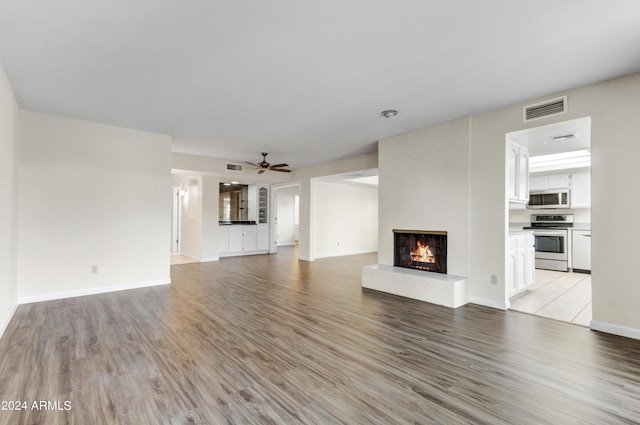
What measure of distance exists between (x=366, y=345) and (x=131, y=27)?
318cm

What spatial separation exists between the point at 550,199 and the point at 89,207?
8.94m

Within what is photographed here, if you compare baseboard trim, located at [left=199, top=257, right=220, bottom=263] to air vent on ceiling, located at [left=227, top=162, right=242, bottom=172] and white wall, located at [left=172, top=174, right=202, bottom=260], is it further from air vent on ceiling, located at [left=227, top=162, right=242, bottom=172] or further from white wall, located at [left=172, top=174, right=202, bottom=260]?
air vent on ceiling, located at [left=227, top=162, right=242, bottom=172]

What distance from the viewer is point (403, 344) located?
8.74 ft

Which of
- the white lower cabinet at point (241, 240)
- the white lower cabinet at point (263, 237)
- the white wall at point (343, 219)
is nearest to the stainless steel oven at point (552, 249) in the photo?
the white wall at point (343, 219)

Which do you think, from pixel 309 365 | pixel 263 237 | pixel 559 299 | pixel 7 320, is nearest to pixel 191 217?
pixel 263 237

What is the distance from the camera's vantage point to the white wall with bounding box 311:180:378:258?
28.2 ft

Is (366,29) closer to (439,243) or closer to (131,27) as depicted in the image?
(131,27)

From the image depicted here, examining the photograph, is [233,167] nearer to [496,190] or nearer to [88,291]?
[88,291]

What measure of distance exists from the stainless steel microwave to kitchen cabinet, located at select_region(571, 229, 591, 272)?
69 cm

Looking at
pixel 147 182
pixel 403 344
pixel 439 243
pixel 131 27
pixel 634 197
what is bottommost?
pixel 403 344

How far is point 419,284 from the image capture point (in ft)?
13.6

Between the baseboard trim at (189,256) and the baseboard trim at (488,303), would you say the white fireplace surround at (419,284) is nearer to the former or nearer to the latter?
the baseboard trim at (488,303)

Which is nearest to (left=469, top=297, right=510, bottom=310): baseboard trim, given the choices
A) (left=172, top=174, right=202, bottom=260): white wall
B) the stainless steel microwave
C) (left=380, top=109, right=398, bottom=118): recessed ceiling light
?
(left=380, top=109, right=398, bottom=118): recessed ceiling light

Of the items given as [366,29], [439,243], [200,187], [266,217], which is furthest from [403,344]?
[266,217]
